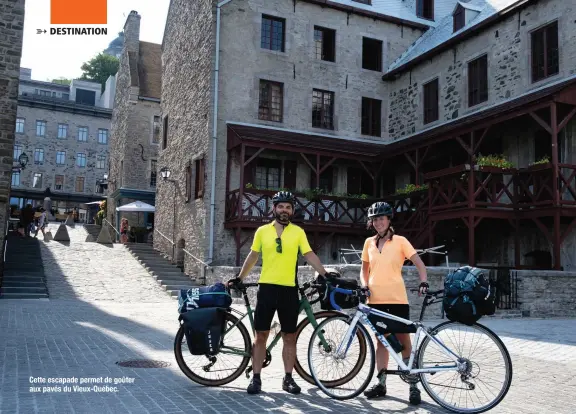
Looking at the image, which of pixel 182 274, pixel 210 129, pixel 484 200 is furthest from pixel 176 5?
pixel 484 200

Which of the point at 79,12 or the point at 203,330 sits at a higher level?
the point at 79,12

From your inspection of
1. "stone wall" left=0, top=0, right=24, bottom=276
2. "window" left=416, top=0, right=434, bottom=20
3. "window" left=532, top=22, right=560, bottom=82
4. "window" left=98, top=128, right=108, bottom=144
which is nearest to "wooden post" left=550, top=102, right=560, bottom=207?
"window" left=532, top=22, right=560, bottom=82

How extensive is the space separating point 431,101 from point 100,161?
42.1 m

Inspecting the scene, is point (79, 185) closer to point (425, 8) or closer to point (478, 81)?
point (425, 8)

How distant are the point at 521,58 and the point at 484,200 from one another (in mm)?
4615

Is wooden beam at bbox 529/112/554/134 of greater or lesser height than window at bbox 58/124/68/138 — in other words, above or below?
below

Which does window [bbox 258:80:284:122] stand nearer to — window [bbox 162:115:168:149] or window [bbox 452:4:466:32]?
window [bbox 452:4:466:32]

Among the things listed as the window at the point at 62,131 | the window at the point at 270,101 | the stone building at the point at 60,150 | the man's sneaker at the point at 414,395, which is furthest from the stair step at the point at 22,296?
the window at the point at 62,131

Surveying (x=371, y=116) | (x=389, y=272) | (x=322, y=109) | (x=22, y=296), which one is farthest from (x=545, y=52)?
(x=22, y=296)

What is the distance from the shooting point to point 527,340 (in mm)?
9062

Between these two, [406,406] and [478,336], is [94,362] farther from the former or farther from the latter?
[478,336]

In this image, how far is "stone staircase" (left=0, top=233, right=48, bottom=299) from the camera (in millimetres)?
15797

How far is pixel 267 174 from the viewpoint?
67.8ft

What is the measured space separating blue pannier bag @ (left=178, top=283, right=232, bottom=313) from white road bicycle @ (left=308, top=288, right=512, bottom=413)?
1148mm
